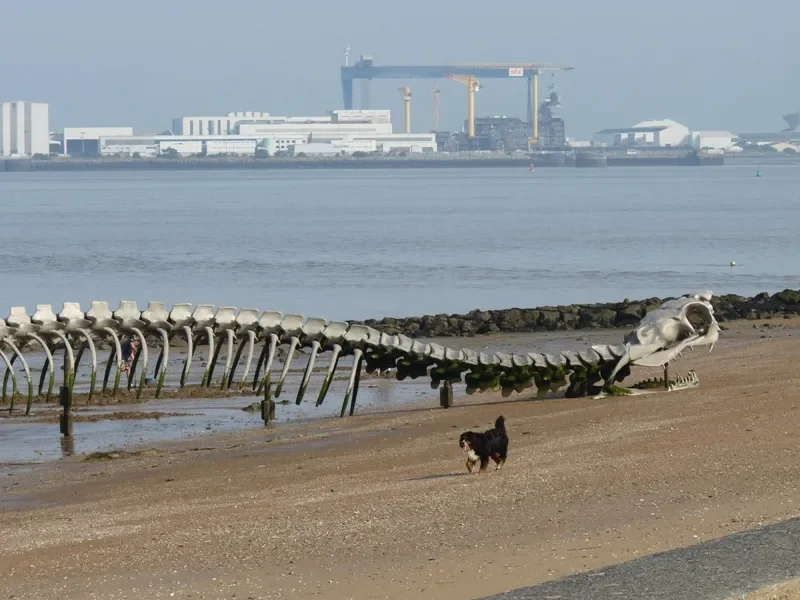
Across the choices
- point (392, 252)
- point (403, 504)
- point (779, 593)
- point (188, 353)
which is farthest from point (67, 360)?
point (392, 252)

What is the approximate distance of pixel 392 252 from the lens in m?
54.1

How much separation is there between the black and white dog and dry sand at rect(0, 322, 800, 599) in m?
0.15

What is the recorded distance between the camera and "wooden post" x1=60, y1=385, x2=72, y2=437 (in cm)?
1342

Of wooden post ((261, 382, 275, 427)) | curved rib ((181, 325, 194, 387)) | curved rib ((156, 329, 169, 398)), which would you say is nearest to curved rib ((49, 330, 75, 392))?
curved rib ((156, 329, 169, 398))

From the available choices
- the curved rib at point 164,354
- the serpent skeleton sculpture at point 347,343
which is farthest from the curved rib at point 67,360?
the curved rib at point 164,354

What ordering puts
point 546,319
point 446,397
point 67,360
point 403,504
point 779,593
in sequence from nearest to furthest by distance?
point 779,593 < point 403,504 < point 67,360 < point 446,397 < point 546,319

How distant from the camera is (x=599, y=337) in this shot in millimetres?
24672

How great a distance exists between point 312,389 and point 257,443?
4.69 meters

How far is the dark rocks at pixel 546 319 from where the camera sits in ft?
87.4

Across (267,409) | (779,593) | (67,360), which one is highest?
(779,593)

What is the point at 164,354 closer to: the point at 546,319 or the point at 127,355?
the point at 127,355

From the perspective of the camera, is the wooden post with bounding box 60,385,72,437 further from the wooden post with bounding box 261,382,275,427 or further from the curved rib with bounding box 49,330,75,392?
the wooden post with bounding box 261,382,275,427

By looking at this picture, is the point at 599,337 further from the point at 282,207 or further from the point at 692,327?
the point at 282,207

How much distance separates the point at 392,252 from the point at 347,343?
40.4 metres
